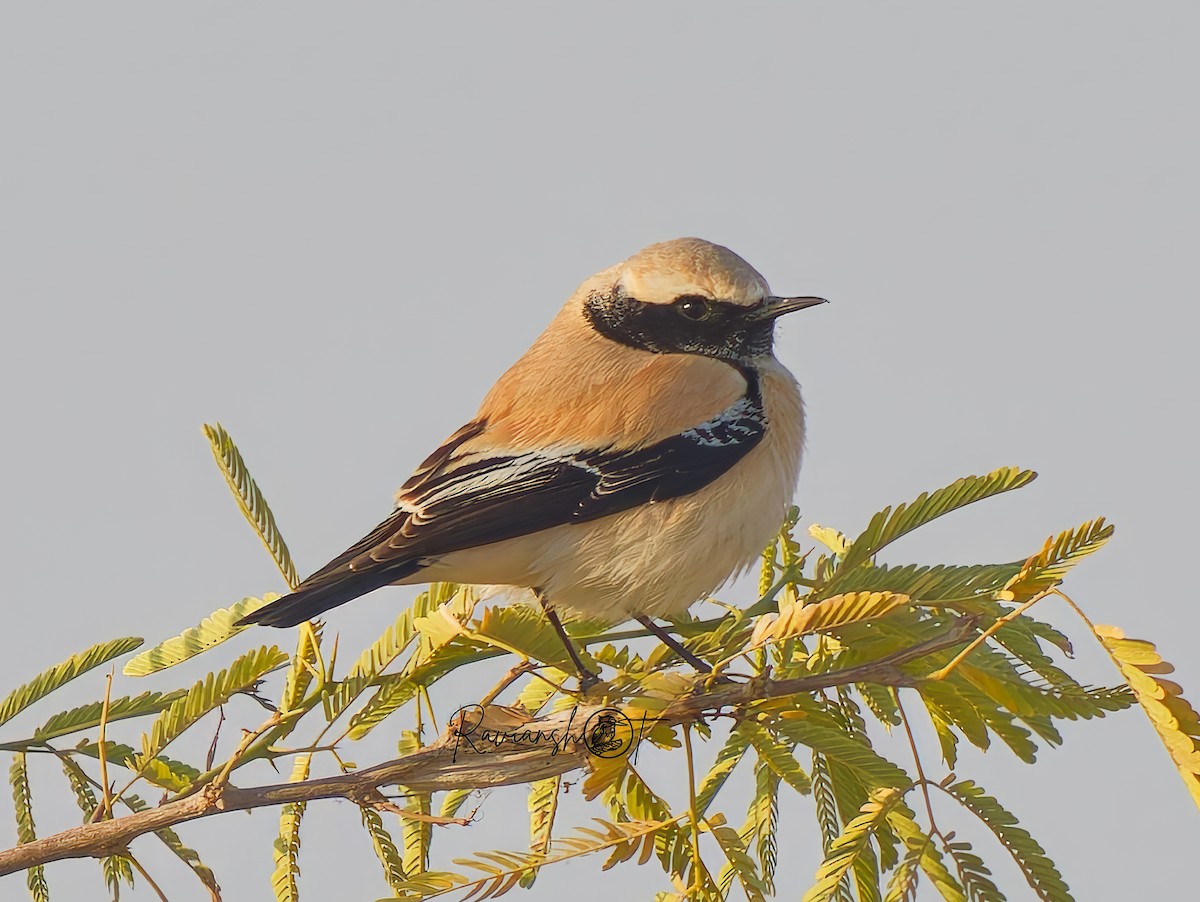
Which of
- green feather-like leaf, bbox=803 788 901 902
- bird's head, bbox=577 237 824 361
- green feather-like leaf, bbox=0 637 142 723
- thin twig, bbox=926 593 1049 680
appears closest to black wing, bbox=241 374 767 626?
bird's head, bbox=577 237 824 361

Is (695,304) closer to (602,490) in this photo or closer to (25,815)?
(602,490)

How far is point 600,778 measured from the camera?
3.20 metres

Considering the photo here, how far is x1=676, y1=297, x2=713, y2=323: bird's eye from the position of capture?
5422mm

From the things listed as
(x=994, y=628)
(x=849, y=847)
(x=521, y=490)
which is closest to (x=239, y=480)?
(x=521, y=490)

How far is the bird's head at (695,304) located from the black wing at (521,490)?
1.72 feet

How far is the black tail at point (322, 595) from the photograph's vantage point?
3.60 meters

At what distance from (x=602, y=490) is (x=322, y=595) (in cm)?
118

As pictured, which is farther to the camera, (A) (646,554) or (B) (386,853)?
(A) (646,554)

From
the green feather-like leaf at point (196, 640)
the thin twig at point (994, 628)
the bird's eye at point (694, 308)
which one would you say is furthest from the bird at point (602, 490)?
the thin twig at point (994, 628)

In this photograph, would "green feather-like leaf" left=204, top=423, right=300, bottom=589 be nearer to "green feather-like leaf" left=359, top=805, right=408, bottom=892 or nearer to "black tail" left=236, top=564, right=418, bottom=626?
"black tail" left=236, top=564, right=418, bottom=626

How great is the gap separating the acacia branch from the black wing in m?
0.96

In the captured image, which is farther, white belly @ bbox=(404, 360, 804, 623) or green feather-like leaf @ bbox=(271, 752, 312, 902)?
white belly @ bbox=(404, 360, 804, 623)

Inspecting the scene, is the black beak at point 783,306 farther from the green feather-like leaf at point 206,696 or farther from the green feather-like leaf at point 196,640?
the green feather-like leaf at point 206,696

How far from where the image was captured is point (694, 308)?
5.44m
